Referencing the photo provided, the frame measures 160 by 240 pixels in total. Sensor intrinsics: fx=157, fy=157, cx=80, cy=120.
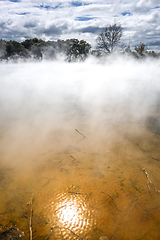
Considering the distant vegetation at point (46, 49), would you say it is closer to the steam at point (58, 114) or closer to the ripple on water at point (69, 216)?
the steam at point (58, 114)

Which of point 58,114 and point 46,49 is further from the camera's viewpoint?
point 46,49

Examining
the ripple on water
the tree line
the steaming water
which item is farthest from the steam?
the tree line

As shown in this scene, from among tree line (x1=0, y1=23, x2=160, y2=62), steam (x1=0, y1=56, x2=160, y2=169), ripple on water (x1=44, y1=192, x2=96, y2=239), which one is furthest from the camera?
tree line (x1=0, y1=23, x2=160, y2=62)

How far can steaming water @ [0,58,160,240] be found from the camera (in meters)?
1.70

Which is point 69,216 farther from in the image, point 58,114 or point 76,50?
point 76,50

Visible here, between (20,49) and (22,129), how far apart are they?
74.6ft

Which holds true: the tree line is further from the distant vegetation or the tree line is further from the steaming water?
the steaming water

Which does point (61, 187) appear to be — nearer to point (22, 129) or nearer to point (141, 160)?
point (141, 160)

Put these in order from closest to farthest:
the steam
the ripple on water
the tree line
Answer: the ripple on water
the steam
the tree line

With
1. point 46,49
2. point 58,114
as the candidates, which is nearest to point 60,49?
point 46,49

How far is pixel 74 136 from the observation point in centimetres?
346

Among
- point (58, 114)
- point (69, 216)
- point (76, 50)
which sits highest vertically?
point (76, 50)

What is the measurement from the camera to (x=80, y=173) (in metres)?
2.39

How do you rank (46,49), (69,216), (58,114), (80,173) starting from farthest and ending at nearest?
(46,49), (58,114), (80,173), (69,216)
